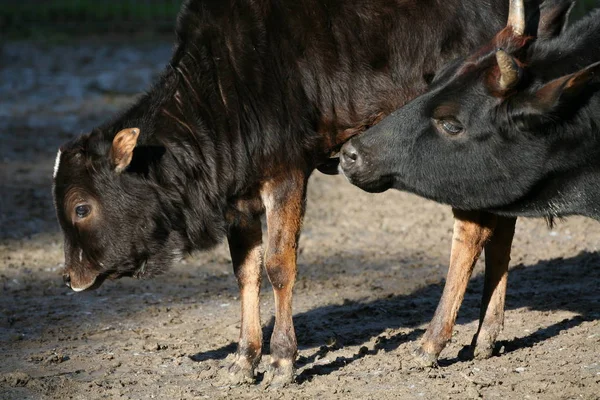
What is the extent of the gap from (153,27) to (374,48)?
14.8m

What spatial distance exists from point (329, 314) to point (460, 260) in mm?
1408

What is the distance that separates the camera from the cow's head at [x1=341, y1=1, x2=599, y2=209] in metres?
5.42

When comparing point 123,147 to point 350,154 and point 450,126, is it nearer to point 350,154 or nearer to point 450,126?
point 350,154

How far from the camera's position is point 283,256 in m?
6.17

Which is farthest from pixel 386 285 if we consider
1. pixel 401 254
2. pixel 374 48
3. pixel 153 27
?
pixel 153 27

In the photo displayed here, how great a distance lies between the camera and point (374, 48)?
21.0 feet

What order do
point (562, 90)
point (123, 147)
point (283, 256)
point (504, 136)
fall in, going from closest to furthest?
1. point (562, 90)
2. point (504, 136)
3. point (123, 147)
4. point (283, 256)

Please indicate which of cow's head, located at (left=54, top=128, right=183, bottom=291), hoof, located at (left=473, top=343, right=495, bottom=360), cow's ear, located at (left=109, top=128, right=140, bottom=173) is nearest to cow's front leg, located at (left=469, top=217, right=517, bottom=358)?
hoof, located at (left=473, top=343, right=495, bottom=360)

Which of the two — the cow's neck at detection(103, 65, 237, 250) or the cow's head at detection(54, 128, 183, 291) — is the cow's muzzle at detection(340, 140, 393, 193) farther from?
the cow's head at detection(54, 128, 183, 291)

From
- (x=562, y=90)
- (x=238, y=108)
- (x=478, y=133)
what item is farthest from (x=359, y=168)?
(x=562, y=90)

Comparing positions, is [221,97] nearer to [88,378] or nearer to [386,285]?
[88,378]

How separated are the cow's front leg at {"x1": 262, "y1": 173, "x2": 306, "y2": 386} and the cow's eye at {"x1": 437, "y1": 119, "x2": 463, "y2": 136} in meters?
0.93

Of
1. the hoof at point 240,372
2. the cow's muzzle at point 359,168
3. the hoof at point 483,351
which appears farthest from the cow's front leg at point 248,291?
the hoof at point 483,351

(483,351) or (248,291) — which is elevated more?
(248,291)
